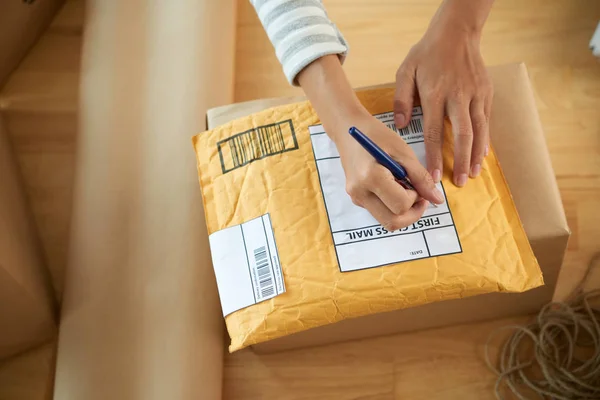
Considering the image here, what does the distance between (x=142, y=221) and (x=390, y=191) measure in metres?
0.38

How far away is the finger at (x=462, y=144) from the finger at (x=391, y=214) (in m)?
0.07

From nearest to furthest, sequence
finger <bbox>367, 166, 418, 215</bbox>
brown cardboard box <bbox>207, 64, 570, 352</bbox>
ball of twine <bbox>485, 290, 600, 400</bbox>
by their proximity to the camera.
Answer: finger <bbox>367, 166, 418, 215</bbox>, brown cardboard box <bbox>207, 64, 570, 352</bbox>, ball of twine <bbox>485, 290, 600, 400</bbox>

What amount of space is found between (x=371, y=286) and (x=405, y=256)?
0.17 feet

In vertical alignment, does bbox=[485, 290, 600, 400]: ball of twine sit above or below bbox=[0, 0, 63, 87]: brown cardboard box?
below

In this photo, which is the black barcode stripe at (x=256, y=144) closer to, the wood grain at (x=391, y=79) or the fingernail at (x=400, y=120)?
the fingernail at (x=400, y=120)

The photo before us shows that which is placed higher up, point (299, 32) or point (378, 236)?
point (299, 32)

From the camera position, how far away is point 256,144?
71 cm

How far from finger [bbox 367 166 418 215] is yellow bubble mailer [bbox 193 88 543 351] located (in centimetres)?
6

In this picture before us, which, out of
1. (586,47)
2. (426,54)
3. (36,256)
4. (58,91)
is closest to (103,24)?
(58,91)

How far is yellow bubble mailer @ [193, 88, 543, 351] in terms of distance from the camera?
634 mm

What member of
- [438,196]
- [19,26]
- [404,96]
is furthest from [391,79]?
[19,26]

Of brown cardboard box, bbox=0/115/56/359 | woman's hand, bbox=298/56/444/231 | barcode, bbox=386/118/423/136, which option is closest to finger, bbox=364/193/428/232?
woman's hand, bbox=298/56/444/231

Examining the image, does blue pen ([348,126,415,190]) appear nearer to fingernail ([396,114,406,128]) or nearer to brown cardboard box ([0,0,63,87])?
fingernail ([396,114,406,128])

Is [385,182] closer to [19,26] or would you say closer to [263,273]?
[263,273]
